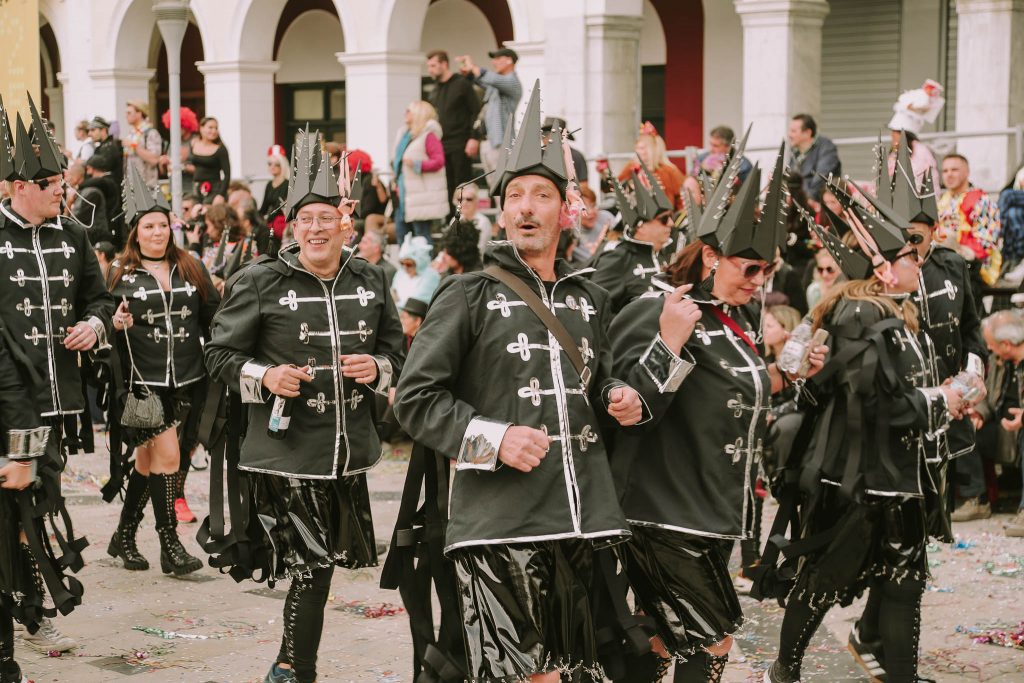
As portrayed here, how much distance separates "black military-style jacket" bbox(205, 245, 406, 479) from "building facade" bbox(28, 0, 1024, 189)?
302 inches

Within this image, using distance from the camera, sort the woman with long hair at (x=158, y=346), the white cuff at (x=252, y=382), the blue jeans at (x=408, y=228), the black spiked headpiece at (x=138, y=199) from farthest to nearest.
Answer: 1. the blue jeans at (x=408, y=228)
2. the woman with long hair at (x=158, y=346)
3. the black spiked headpiece at (x=138, y=199)
4. the white cuff at (x=252, y=382)

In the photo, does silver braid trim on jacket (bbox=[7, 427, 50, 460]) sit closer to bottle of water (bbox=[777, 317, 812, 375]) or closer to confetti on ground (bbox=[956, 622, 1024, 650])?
bottle of water (bbox=[777, 317, 812, 375])

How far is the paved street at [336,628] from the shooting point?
22.5ft

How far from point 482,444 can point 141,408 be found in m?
4.58

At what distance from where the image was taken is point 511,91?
15000mm

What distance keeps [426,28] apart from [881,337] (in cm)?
1903

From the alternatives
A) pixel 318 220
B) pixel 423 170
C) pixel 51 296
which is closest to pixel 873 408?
pixel 318 220

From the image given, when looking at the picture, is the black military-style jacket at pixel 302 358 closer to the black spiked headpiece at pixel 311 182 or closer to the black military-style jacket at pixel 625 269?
the black spiked headpiece at pixel 311 182

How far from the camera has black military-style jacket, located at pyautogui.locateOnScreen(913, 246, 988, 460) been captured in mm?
7590

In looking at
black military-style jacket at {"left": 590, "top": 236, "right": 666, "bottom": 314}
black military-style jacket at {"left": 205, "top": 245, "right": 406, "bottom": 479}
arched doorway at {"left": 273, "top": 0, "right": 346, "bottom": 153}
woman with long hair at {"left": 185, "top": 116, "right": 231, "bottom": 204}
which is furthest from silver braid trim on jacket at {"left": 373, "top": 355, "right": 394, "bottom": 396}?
arched doorway at {"left": 273, "top": 0, "right": 346, "bottom": 153}

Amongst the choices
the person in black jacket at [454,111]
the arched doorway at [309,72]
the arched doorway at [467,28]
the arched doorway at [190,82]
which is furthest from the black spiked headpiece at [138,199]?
the arched doorway at [190,82]

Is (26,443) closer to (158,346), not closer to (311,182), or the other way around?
(311,182)

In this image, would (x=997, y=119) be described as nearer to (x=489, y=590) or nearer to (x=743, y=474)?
(x=743, y=474)

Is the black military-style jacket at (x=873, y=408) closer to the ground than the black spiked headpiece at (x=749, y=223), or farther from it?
closer to the ground
